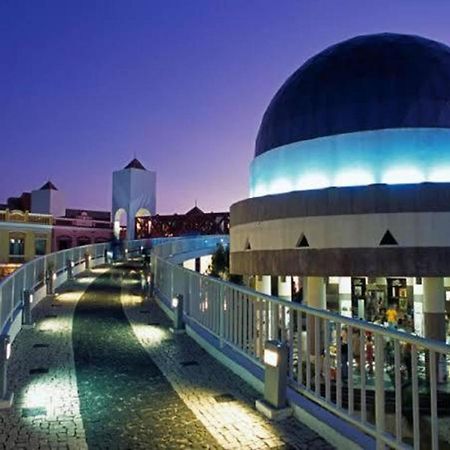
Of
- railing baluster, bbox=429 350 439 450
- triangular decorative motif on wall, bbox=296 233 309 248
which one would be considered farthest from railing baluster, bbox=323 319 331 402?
triangular decorative motif on wall, bbox=296 233 309 248

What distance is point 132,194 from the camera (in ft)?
183

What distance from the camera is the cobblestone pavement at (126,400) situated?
4.86m

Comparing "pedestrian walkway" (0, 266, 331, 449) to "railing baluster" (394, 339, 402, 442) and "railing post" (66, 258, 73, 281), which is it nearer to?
"railing baluster" (394, 339, 402, 442)

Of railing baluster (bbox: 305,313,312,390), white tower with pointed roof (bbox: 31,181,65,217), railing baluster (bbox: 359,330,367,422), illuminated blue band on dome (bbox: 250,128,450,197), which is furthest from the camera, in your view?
white tower with pointed roof (bbox: 31,181,65,217)

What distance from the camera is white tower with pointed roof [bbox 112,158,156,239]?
55406 millimetres

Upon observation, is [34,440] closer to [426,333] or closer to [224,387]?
[224,387]

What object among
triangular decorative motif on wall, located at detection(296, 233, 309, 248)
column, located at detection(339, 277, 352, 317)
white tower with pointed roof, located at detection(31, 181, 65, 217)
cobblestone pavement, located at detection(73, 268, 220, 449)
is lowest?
column, located at detection(339, 277, 352, 317)

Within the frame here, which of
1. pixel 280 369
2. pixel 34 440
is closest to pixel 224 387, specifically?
pixel 280 369

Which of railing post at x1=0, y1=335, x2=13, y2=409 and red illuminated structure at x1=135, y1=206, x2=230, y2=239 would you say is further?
red illuminated structure at x1=135, y1=206, x2=230, y2=239

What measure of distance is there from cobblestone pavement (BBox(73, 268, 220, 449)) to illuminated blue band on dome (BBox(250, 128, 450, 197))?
11507mm

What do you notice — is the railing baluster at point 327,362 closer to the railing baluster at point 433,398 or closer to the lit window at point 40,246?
the railing baluster at point 433,398

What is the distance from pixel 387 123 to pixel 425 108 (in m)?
1.65

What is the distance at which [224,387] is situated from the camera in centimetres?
665

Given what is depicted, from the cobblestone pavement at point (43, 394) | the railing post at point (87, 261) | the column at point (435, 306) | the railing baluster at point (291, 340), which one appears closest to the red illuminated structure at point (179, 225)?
the railing post at point (87, 261)
